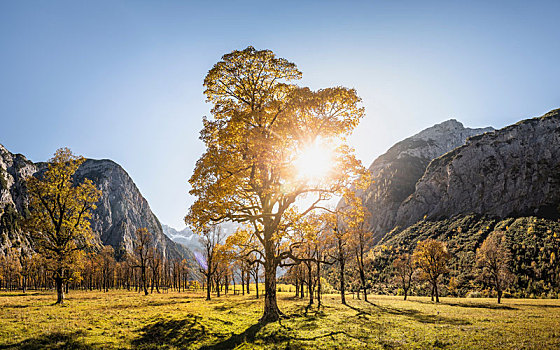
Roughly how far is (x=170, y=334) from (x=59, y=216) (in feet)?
79.9

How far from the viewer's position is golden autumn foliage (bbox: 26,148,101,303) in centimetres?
2712

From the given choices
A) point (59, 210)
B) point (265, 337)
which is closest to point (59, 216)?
point (59, 210)

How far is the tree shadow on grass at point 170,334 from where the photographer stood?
12.9 m

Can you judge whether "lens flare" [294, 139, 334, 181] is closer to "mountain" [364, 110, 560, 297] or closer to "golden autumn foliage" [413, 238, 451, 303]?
"golden autumn foliage" [413, 238, 451, 303]

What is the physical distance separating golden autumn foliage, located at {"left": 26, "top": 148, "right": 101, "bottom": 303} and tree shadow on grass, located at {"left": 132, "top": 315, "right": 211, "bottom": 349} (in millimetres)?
17403

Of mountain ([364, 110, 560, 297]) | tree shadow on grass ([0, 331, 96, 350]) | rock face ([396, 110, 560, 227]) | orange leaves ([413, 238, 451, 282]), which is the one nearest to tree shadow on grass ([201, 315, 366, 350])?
tree shadow on grass ([0, 331, 96, 350])

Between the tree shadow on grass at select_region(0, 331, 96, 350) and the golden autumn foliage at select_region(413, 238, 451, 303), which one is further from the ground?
the tree shadow on grass at select_region(0, 331, 96, 350)

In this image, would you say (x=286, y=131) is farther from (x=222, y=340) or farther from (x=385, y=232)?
(x=385, y=232)

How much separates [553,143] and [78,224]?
159685mm

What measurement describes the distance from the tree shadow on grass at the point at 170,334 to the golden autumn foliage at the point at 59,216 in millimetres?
17403

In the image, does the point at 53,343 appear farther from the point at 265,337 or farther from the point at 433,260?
the point at 433,260

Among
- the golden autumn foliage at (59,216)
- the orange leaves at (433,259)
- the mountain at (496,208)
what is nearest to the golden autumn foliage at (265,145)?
the golden autumn foliage at (59,216)

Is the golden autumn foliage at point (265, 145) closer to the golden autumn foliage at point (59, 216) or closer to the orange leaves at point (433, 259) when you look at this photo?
the golden autumn foliage at point (59, 216)

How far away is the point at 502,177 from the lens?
376 ft
